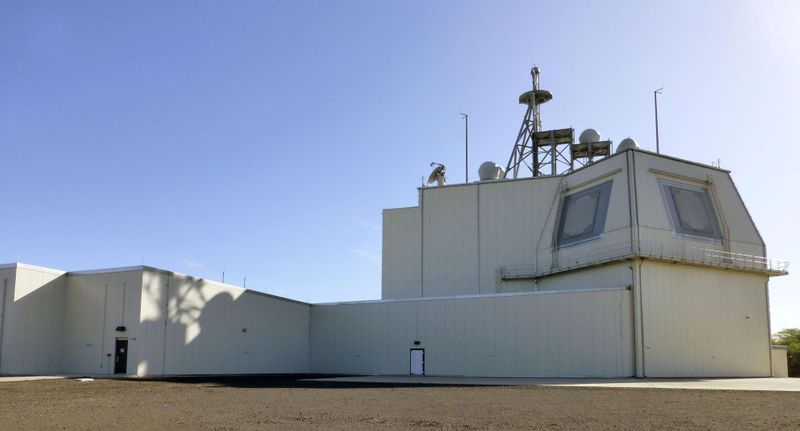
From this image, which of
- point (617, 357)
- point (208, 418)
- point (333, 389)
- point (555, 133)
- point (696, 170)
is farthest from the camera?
point (555, 133)

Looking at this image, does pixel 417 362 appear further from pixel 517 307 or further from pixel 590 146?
pixel 590 146

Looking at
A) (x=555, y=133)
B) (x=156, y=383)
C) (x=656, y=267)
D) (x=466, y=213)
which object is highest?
(x=555, y=133)

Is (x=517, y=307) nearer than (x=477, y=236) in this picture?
Yes

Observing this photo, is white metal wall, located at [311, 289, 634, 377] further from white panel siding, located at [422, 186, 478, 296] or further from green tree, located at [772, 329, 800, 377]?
green tree, located at [772, 329, 800, 377]

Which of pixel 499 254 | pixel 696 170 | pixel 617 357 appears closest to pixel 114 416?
pixel 617 357

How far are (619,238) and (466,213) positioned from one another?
10.9m

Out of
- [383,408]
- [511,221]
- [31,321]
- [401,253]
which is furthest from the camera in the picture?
[401,253]

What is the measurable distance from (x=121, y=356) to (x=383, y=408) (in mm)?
18795

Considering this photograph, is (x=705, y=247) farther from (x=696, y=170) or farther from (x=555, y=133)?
(x=555, y=133)

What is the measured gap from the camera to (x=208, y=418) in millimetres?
14547

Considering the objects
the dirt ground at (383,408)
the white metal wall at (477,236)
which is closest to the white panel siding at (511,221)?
the white metal wall at (477,236)

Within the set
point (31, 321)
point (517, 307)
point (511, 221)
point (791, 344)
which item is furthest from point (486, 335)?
point (791, 344)

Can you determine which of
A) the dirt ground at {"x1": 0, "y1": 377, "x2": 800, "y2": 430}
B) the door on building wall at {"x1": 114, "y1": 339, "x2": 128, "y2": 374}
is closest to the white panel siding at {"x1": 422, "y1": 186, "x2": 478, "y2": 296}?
the door on building wall at {"x1": 114, "y1": 339, "x2": 128, "y2": 374}

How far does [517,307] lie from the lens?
3456 cm
